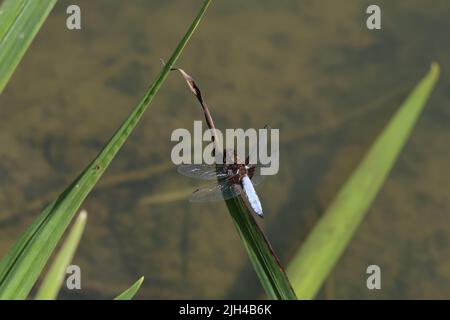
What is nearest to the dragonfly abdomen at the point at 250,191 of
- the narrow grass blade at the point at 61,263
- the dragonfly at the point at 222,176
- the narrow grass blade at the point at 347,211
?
the dragonfly at the point at 222,176

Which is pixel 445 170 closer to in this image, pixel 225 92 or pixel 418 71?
pixel 418 71

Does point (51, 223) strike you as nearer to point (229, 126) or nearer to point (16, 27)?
point (16, 27)

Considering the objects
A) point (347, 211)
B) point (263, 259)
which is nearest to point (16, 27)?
point (263, 259)

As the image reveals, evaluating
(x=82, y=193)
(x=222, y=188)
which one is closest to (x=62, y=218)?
(x=82, y=193)

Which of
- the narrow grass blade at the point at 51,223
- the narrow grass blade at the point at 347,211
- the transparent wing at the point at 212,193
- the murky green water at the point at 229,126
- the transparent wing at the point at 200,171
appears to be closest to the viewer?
the narrow grass blade at the point at 51,223

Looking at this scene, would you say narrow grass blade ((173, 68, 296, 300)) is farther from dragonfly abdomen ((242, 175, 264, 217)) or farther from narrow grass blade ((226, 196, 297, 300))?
dragonfly abdomen ((242, 175, 264, 217))

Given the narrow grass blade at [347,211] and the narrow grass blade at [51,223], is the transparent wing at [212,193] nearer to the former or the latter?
the narrow grass blade at [347,211]
